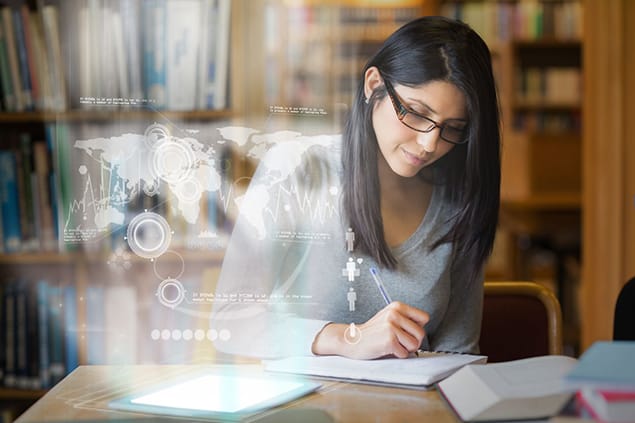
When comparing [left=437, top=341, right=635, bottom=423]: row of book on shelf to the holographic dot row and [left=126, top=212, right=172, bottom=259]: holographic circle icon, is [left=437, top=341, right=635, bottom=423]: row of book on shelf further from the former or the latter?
[left=126, top=212, right=172, bottom=259]: holographic circle icon

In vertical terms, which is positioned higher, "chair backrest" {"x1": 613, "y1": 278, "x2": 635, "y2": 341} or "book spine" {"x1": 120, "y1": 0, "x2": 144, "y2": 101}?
"book spine" {"x1": 120, "y1": 0, "x2": 144, "y2": 101}

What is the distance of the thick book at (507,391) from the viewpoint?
863 millimetres

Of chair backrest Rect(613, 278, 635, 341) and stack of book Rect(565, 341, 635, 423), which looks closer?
stack of book Rect(565, 341, 635, 423)

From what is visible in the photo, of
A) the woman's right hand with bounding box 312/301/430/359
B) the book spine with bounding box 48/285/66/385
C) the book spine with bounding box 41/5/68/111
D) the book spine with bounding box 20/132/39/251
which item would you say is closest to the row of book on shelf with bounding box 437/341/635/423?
the woman's right hand with bounding box 312/301/430/359

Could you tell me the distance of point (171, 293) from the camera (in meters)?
1.12

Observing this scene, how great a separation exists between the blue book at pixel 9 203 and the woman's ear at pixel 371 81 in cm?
117

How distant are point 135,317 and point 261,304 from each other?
211mm

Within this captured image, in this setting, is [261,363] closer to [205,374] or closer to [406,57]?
[205,374]

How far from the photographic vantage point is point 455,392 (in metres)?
0.95

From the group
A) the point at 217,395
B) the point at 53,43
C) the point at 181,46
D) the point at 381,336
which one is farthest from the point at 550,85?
the point at 217,395

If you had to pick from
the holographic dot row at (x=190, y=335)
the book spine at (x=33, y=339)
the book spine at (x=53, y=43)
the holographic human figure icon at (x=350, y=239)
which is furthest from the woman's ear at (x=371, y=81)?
the book spine at (x=33, y=339)

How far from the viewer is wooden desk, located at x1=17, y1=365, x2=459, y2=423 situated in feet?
2.99

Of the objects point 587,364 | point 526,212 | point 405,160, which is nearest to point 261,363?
point 405,160

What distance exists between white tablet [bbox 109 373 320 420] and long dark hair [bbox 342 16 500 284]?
Answer: 252 millimetres
